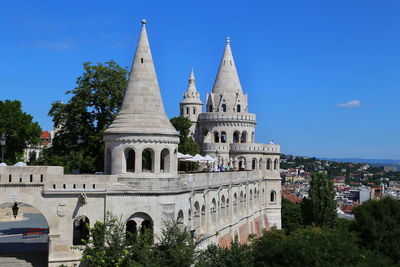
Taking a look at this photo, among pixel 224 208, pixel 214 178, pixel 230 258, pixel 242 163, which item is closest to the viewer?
pixel 230 258

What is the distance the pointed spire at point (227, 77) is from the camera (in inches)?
2271

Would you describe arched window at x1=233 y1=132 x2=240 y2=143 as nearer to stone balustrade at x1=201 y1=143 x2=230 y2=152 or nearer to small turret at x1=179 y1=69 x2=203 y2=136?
stone balustrade at x1=201 y1=143 x2=230 y2=152

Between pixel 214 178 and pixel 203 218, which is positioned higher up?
pixel 214 178

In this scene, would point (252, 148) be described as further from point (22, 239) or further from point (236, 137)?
point (22, 239)

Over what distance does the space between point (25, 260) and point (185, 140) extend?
27.6m

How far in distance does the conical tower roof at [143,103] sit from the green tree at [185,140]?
21.4 metres

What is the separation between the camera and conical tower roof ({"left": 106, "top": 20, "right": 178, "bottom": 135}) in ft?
93.2

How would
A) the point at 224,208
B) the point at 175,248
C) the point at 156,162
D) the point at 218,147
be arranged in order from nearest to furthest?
the point at 175,248 < the point at 156,162 < the point at 224,208 < the point at 218,147

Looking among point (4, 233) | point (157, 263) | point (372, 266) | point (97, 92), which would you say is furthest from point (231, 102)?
point (157, 263)

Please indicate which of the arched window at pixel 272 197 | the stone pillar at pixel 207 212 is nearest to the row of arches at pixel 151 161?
the stone pillar at pixel 207 212

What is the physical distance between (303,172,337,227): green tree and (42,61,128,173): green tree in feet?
70.6

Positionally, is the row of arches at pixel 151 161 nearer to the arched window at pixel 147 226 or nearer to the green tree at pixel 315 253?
the arched window at pixel 147 226

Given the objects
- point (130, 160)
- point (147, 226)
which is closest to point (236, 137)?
point (130, 160)

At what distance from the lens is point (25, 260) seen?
2747 centimetres
